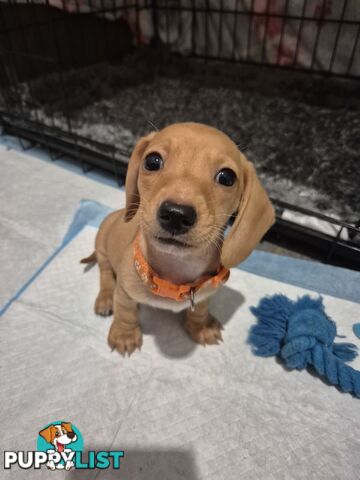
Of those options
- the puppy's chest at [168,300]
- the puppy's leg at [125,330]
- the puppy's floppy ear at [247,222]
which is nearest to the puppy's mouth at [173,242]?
the puppy's floppy ear at [247,222]

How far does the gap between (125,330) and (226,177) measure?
2.49ft

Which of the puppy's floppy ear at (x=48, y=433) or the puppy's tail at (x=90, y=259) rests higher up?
the puppy's tail at (x=90, y=259)

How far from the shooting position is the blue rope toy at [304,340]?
1.34m

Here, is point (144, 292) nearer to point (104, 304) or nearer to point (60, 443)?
point (104, 304)

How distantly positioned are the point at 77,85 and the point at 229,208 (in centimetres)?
271

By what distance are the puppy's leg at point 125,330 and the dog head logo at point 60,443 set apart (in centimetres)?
33

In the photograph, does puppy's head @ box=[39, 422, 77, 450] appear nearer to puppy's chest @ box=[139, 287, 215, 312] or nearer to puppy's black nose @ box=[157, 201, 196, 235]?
puppy's chest @ box=[139, 287, 215, 312]

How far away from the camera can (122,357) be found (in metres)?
1.44

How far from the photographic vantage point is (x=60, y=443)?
1193 mm

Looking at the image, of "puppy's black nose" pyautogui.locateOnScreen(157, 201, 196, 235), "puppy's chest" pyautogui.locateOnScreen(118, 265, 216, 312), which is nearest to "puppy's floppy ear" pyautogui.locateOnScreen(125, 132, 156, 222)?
"puppy's chest" pyautogui.locateOnScreen(118, 265, 216, 312)

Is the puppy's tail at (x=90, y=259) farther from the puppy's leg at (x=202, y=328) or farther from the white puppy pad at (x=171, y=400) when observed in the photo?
the puppy's leg at (x=202, y=328)

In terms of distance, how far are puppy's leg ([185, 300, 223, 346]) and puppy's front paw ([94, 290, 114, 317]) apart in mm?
347

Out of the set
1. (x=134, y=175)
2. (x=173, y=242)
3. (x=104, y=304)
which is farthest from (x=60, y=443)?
(x=134, y=175)

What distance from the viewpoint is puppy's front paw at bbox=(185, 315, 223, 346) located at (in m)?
1.49
